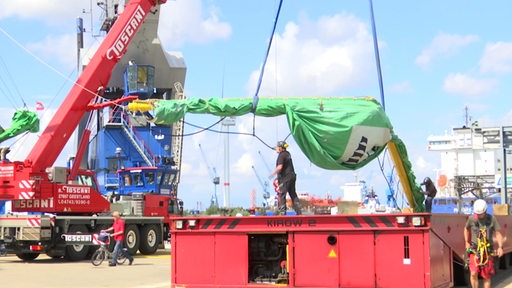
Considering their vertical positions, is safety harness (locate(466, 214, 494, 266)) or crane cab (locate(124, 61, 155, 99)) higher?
crane cab (locate(124, 61, 155, 99))

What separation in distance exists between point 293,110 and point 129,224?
14.7 metres

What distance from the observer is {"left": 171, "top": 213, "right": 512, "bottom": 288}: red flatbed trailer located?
10.0 meters

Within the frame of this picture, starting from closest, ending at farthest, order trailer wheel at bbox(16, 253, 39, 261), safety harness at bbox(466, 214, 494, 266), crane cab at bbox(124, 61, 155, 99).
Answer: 1. safety harness at bbox(466, 214, 494, 266)
2. trailer wheel at bbox(16, 253, 39, 261)
3. crane cab at bbox(124, 61, 155, 99)

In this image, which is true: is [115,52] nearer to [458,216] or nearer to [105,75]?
[105,75]

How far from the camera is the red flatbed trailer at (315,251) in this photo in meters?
10.0

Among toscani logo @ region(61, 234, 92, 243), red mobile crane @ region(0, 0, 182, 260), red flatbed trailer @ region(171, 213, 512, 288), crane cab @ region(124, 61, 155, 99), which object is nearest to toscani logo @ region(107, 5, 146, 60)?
red mobile crane @ region(0, 0, 182, 260)

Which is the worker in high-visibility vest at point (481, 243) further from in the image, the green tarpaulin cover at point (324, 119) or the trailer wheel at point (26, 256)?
the trailer wheel at point (26, 256)

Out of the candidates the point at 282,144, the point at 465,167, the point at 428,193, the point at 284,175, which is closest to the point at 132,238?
the point at 428,193

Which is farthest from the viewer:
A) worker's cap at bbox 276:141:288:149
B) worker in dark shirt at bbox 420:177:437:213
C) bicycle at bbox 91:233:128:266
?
bicycle at bbox 91:233:128:266

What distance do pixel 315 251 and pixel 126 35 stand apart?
52.1 ft

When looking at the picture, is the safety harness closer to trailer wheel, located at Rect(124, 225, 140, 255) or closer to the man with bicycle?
the man with bicycle

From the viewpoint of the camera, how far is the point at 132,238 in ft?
81.6

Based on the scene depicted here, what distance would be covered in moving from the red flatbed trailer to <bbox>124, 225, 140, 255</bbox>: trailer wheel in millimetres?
13522

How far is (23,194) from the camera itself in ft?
69.9
